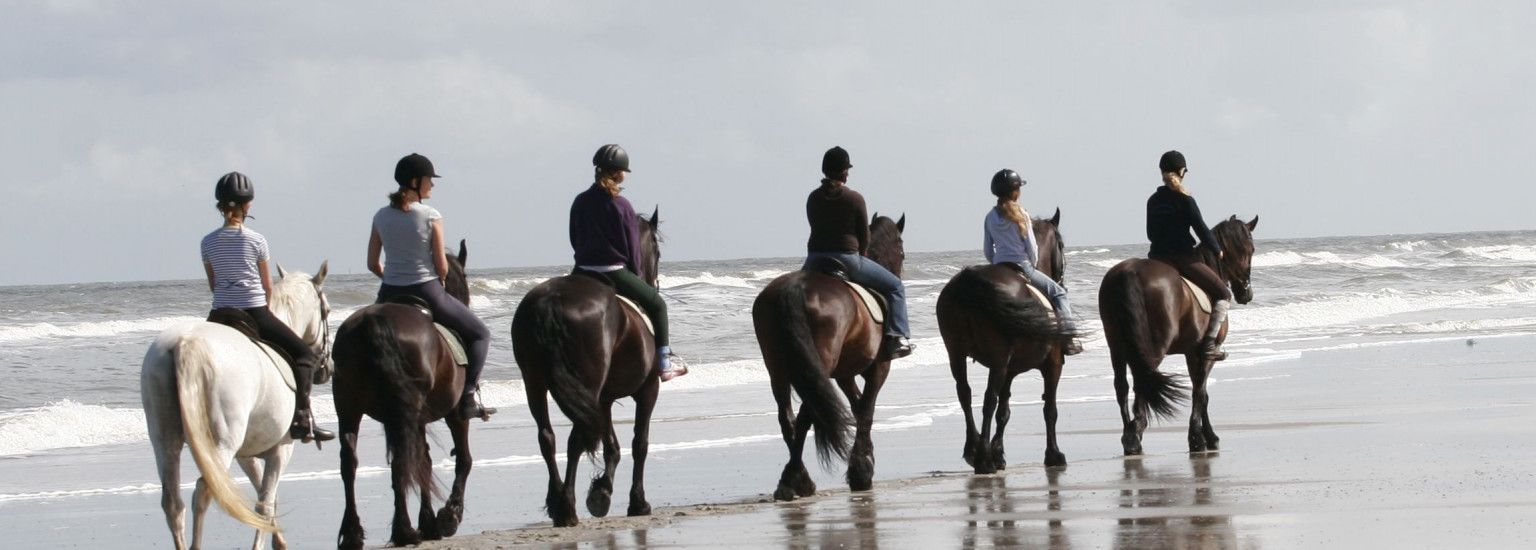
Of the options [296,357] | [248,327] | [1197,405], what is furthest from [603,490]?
[1197,405]

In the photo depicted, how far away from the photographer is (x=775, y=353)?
33.3 ft

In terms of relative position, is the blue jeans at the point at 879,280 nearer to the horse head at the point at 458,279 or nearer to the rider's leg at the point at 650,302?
the rider's leg at the point at 650,302

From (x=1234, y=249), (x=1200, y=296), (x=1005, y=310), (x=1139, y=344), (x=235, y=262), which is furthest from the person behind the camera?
(x=1234, y=249)

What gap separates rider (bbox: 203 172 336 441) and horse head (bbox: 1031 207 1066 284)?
532cm

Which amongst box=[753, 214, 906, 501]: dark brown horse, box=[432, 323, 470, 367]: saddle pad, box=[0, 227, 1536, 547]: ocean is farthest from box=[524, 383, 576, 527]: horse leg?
box=[753, 214, 906, 501]: dark brown horse

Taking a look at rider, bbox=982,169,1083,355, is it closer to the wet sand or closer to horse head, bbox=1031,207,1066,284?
horse head, bbox=1031,207,1066,284

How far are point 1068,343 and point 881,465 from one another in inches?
60.9

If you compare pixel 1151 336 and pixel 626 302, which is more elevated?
pixel 626 302

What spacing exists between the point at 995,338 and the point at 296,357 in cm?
470

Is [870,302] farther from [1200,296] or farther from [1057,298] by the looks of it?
[1200,296]

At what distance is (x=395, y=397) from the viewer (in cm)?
837

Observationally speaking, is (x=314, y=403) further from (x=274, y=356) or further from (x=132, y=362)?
(x=274, y=356)

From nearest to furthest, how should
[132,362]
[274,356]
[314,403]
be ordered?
[274,356], [314,403], [132,362]

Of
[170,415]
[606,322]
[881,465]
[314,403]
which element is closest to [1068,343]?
[881,465]
